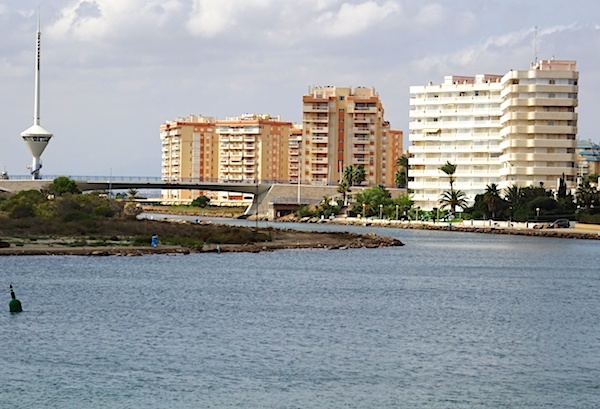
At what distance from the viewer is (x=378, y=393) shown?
33.9 m

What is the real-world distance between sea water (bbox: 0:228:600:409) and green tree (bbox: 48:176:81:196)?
70.6 meters

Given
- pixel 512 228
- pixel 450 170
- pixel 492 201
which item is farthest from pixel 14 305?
pixel 450 170

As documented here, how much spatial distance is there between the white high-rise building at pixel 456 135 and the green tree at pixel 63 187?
45.6 m

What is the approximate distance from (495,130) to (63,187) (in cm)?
5351

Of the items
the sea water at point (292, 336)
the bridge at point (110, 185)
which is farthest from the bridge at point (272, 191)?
the sea water at point (292, 336)

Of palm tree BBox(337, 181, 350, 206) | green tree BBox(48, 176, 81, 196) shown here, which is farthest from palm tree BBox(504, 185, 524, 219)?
green tree BBox(48, 176, 81, 196)

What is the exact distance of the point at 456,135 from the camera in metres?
165

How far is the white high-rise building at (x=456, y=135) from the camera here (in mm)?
161250

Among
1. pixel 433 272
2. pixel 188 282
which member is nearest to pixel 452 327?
pixel 188 282

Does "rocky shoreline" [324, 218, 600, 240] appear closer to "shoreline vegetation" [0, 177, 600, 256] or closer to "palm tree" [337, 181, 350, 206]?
"shoreline vegetation" [0, 177, 600, 256]

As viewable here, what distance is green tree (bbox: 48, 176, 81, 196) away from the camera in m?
147

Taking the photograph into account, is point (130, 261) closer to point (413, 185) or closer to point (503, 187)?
point (503, 187)

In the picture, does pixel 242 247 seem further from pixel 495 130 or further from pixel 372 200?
pixel 372 200

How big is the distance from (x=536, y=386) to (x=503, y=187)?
120 meters
